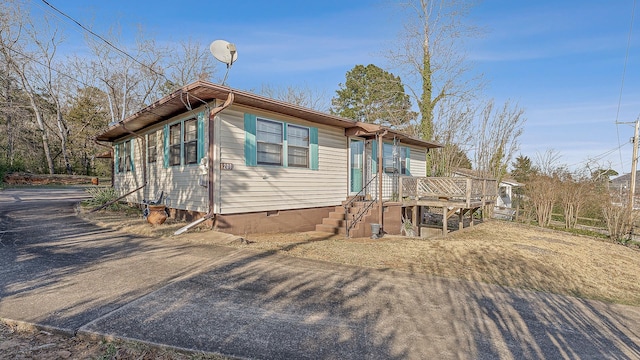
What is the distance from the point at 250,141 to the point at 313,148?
6.78ft

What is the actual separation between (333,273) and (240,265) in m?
1.41

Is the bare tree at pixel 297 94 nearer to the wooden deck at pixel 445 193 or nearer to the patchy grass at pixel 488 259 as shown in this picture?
the wooden deck at pixel 445 193

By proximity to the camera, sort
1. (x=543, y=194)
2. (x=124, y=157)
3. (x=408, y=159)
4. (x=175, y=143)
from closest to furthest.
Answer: (x=175, y=143) → (x=124, y=157) → (x=408, y=159) → (x=543, y=194)

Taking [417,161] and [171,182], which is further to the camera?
[417,161]

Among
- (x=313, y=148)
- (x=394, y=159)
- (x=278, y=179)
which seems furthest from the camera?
(x=394, y=159)

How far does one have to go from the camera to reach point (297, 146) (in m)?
8.35

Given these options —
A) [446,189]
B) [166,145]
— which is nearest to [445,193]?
[446,189]

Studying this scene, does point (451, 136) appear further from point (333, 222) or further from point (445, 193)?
point (333, 222)

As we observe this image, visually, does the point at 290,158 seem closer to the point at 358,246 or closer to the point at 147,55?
the point at 358,246

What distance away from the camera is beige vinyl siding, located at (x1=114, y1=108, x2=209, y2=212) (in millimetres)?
7351

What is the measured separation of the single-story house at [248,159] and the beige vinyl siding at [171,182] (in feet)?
0.08

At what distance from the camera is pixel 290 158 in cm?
819

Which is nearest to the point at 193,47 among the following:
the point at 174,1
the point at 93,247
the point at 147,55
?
the point at 147,55

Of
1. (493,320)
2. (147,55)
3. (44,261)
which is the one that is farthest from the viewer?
(147,55)
